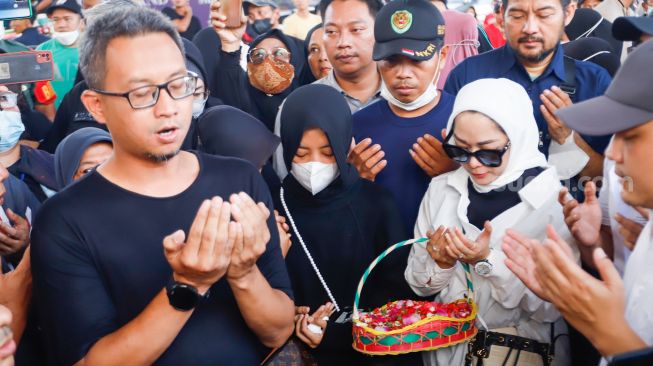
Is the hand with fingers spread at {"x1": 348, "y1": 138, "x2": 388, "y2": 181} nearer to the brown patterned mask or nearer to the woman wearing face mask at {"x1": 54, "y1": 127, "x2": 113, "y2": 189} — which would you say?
the woman wearing face mask at {"x1": 54, "y1": 127, "x2": 113, "y2": 189}

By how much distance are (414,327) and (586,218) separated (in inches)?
28.8

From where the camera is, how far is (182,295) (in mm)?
1770

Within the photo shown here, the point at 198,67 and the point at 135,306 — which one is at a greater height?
the point at 198,67

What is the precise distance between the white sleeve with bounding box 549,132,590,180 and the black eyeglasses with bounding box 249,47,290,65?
2027mm

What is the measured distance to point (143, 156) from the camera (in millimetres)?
1956

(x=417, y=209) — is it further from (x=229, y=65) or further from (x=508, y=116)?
(x=229, y=65)

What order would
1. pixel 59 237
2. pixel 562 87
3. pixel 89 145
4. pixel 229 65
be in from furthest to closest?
pixel 229 65
pixel 562 87
pixel 89 145
pixel 59 237

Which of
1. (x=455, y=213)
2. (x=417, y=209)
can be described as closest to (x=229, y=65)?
(x=417, y=209)

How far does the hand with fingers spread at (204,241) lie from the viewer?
5.60 feet

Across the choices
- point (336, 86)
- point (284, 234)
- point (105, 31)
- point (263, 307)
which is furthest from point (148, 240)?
point (336, 86)

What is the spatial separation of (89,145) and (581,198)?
234 centimetres

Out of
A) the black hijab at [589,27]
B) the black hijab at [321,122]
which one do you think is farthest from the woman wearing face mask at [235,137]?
the black hijab at [589,27]

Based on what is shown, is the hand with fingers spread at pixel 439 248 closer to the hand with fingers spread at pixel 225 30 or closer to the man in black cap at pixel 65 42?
the hand with fingers spread at pixel 225 30

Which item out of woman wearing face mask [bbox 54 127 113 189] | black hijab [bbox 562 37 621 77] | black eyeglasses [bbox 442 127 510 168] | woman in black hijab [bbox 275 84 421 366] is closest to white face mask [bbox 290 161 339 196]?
woman in black hijab [bbox 275 84 421 366]
